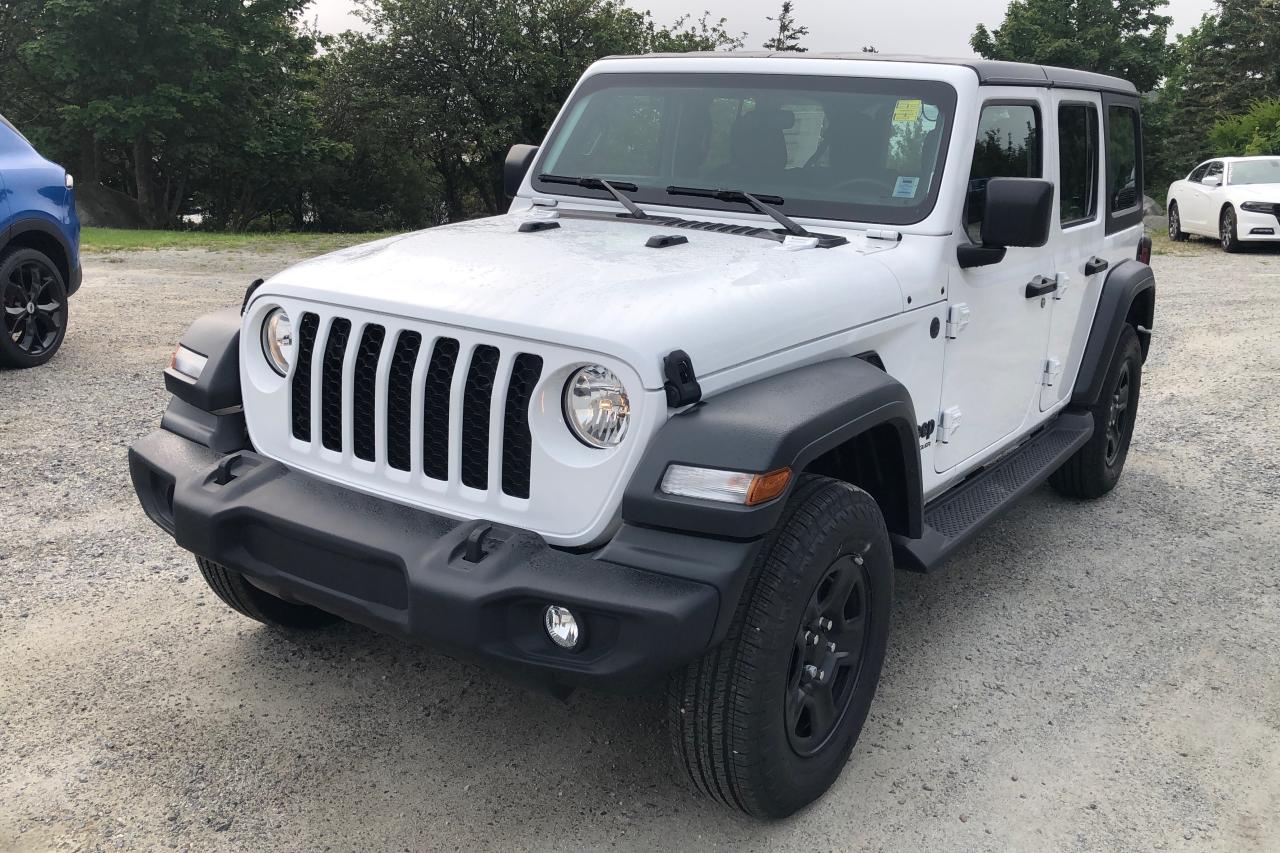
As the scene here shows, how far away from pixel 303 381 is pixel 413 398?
49cm

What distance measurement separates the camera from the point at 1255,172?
17422 millimetres

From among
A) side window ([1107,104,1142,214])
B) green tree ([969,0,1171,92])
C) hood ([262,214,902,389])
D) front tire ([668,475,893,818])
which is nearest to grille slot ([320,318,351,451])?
hood ([262,214,902,389])

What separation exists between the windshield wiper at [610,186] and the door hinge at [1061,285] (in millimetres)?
1811

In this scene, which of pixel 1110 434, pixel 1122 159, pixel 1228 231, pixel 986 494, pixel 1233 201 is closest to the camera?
pixel 986 494

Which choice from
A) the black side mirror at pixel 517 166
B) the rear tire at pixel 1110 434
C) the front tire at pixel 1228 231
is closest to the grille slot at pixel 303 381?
the black side mirror at pixel 517 166

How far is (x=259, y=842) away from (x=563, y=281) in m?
1.65

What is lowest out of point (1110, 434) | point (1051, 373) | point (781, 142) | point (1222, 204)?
point (1110, 434)

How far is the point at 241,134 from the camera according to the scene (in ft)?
104

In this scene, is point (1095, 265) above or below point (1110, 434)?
above

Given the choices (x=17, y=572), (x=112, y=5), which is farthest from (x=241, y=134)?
(x=17, y=572)

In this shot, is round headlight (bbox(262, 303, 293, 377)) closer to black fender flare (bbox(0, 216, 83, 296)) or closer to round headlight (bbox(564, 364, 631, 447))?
round headlight (bbox(564, 364, 631, 447))

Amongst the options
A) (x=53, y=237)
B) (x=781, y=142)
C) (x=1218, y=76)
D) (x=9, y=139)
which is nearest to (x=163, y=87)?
(x=9, y=139)

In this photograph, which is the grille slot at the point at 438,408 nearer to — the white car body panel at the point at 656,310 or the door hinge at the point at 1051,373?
the white car body panel at the point at 656,310

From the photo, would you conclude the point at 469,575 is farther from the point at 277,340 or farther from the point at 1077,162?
the point at 1077,162
